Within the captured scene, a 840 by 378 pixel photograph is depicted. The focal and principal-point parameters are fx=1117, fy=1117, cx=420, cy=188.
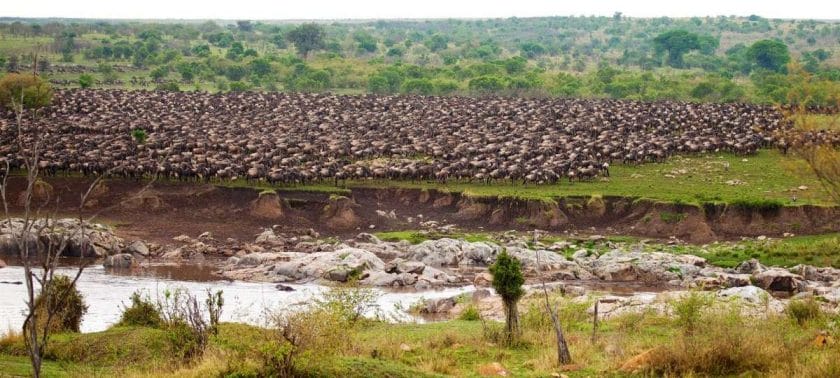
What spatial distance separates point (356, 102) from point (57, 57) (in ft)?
213

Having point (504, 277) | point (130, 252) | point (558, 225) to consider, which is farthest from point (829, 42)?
point (504, 277)

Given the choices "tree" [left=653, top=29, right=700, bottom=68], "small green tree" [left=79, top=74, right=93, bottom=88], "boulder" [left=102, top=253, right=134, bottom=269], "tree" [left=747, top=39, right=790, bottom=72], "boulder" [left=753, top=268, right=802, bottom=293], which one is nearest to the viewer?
"boulder" [left=753, top=268, right=802, bottom=293]

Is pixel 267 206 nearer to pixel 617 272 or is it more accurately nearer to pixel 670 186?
pixel 617 272

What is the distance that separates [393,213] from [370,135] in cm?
1890

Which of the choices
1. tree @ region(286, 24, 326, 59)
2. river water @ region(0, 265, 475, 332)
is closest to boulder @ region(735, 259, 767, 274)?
river water @ region(0, 265, 475, 332)

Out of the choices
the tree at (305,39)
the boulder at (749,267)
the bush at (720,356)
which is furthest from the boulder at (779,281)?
the tree at (305,39)

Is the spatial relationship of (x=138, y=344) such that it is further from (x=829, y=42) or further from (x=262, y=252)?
(x=829, y=42)

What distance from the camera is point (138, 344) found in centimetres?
2148

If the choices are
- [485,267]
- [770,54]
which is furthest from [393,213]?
[770,54]

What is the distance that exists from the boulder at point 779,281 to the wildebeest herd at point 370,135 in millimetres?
18112

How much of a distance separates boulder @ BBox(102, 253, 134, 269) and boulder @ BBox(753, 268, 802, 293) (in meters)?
23.7

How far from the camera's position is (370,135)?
70875mm

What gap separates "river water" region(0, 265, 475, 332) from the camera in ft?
107

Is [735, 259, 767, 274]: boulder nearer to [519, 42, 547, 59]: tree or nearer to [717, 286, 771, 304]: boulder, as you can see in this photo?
[717, 286, 771, 304]: boulder
